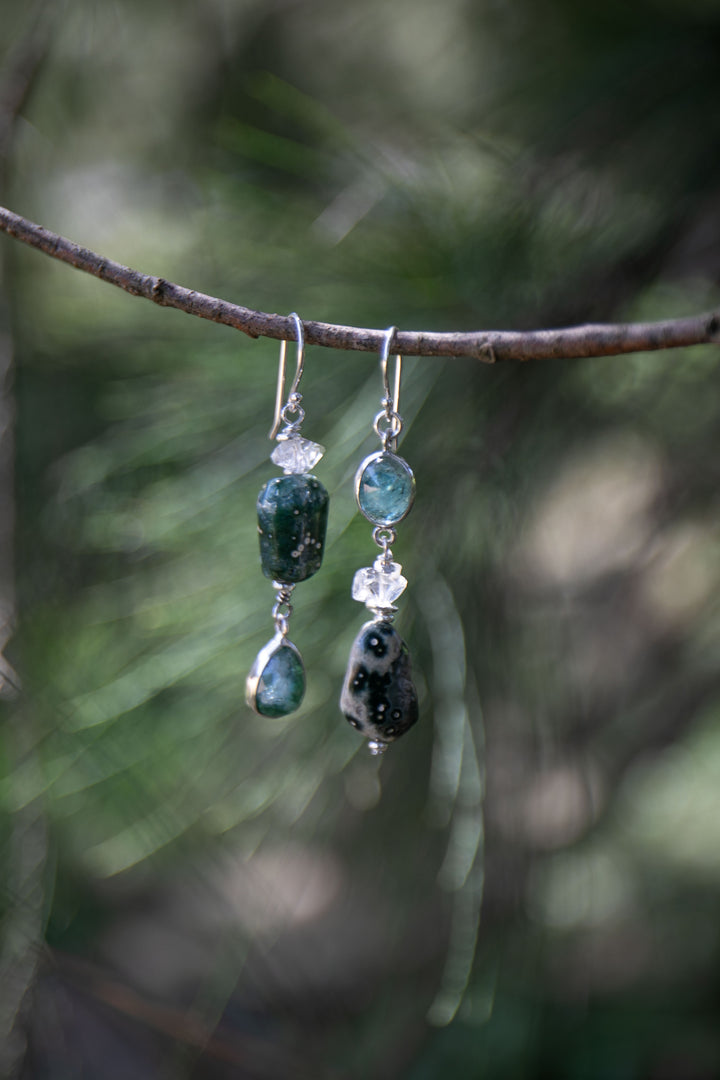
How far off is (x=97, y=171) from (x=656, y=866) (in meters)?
0.83

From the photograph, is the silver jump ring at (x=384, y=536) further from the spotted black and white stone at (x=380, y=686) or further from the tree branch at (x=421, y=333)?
the tree branch at (x=421, y=333)

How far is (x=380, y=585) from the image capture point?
45 cm

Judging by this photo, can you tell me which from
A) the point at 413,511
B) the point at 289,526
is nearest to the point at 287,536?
the point at 289,526

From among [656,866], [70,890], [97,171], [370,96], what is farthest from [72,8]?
[656,866]

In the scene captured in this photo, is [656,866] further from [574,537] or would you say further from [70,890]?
[70,890]

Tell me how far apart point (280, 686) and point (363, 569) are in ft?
0.25

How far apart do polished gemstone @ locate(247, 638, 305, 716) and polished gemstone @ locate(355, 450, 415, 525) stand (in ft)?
0.31

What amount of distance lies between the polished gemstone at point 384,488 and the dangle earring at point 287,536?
1.3 inches

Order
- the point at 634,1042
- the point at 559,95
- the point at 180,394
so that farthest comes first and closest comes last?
1. the point at 634,1042
2. the point at 180,394
3. the point at 559,95

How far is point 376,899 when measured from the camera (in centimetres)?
63

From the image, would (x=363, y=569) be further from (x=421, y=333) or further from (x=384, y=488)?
(x=421, y=333)

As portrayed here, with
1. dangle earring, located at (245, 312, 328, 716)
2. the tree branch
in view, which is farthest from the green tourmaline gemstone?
the tree branch

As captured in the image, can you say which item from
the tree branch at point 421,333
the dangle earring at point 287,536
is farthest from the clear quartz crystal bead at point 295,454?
the tree branch at point 421,333

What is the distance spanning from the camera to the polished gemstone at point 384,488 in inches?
→ 16.9
